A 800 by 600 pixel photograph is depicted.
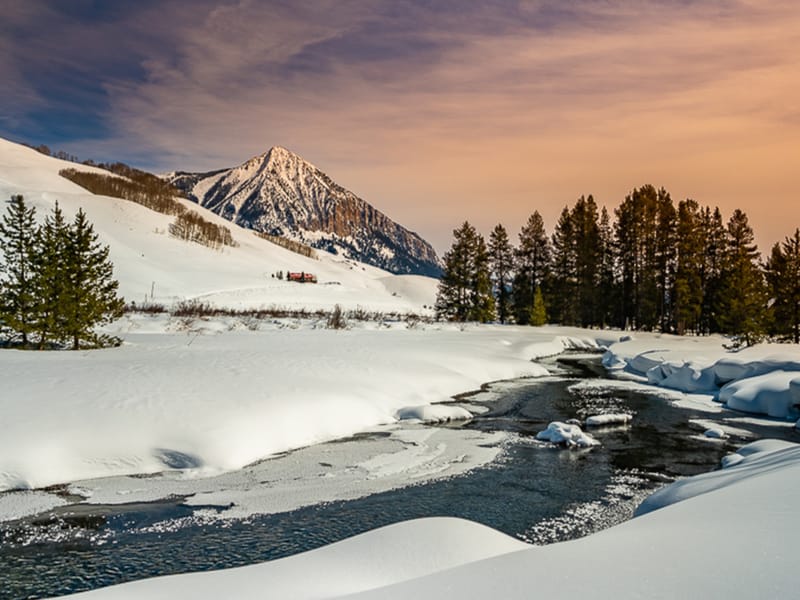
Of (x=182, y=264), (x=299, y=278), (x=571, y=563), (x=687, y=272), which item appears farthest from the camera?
(x=299, y=278)

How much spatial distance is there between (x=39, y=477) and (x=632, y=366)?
26.0m

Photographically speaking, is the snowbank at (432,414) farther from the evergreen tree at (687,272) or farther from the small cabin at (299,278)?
the small cabin at (299,278)

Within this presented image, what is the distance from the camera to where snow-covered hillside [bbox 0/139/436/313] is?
66.0m

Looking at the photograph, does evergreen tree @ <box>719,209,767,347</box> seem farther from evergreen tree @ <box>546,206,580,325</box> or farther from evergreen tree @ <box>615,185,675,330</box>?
evergreen tree @ <box>546,206,580,325</box>

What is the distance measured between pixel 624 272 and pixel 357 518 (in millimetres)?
52383

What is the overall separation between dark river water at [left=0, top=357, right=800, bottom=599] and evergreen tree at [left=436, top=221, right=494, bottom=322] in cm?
3871

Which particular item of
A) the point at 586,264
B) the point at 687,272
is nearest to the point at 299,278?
the point at 586,264

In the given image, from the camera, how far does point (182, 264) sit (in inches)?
3233

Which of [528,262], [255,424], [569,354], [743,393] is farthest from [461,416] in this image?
[528,262]

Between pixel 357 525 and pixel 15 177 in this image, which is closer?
pixel 357 525

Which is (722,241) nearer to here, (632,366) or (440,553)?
(632,366)

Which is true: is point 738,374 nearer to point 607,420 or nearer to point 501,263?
point 607,420

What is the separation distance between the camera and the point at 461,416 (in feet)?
50.5

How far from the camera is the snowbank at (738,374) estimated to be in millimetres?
16422
